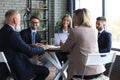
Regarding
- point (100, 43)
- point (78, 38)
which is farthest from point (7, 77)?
point (100, 43)

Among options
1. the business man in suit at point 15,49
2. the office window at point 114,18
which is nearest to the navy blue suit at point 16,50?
the business man in suit at point 15,49

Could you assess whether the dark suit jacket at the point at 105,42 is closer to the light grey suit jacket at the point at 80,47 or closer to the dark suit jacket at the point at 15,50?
the light grey suit jacket at the point at 80,47

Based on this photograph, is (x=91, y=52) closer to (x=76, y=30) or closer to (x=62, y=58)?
(x=76, y=30)

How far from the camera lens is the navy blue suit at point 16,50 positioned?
10.8ft

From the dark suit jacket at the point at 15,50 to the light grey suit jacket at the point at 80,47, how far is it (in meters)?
0.56

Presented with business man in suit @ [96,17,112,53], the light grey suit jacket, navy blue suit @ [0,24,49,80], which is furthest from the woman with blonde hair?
business man in suit @ [96,17,112,53]

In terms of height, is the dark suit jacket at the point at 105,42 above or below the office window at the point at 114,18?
below

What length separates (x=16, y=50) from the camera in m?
3.34

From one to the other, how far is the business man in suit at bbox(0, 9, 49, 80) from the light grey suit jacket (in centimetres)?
57

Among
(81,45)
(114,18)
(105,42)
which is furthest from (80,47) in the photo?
(114,18)

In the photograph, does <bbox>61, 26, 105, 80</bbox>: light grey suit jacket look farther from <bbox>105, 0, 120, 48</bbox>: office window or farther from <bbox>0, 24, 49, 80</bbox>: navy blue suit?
<bbox>105, 0, 120, 48</bbox>: office window

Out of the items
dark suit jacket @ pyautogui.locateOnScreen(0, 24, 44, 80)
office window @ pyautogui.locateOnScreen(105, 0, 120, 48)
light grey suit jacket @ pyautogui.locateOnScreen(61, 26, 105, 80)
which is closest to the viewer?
light grey suit jacket @ pyautogui.locateOnScreen(61, 26, 105, 80)

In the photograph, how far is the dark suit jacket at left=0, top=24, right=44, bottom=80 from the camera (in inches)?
129

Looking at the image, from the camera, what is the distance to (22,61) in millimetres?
3469
